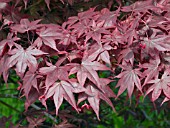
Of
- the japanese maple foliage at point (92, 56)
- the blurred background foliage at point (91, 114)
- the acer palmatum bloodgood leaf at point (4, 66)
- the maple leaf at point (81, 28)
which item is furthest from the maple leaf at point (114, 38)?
the acer palmatum bloodgood leaf at point (4, 66)

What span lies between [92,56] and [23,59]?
1.11 ft

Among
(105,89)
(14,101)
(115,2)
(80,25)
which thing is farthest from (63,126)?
(14,101)

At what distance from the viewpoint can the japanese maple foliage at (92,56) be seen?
1.62 meters

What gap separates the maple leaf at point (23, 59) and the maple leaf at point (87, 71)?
188 mm

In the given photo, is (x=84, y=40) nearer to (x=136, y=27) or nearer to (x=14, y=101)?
(x=136, y=27)

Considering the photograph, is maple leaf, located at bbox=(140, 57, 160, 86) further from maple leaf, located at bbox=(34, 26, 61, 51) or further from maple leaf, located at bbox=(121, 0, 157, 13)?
maple leaf, located at bbox=(34, 26, 61, 51)

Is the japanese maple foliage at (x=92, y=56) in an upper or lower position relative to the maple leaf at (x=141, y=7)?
lower

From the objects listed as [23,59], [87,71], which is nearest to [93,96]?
[87,71]

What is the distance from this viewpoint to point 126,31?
1.75m

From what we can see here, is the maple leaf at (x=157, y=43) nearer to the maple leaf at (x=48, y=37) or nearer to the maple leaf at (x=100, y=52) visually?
the maple leaf at (x=100, y=52)

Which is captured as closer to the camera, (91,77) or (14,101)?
(91,77)

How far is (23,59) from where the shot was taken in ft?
5.43

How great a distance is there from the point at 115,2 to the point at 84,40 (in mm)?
566

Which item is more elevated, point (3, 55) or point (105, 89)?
point (3, 55)
